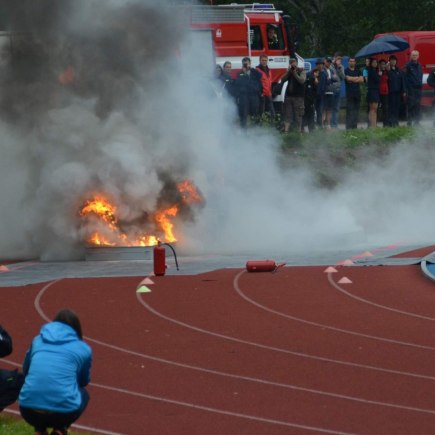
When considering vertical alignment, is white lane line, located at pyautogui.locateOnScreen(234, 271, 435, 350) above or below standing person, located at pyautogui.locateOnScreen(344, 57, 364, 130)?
below

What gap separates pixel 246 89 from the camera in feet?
99.0

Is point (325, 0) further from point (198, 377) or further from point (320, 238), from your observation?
point (198, 377)

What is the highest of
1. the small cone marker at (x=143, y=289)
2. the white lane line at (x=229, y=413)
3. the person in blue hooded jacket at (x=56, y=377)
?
the person in blue hooded jacket at (x=56, y=377)

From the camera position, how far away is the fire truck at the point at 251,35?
119 ft

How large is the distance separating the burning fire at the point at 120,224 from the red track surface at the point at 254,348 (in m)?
3.47

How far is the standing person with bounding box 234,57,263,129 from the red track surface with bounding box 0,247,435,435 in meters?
9.47

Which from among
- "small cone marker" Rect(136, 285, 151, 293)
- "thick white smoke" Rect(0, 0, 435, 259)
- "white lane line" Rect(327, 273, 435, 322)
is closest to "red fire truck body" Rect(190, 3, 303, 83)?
"thick white smoke" Rect(0, 0, 435, 259)

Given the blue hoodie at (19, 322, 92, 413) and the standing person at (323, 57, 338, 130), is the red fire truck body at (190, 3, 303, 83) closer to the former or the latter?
the standing person at (323, 57, 338, 130)

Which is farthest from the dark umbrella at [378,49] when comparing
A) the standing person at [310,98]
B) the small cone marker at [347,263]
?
the small cone marker at [347,263]

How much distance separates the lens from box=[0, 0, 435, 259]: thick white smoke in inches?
951

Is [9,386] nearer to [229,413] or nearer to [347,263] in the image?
[229,413]

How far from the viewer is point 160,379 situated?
43.0 feet

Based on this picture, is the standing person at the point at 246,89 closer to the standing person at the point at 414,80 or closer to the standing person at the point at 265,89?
the standing person at the point at 265,89

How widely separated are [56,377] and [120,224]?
14.8 m
